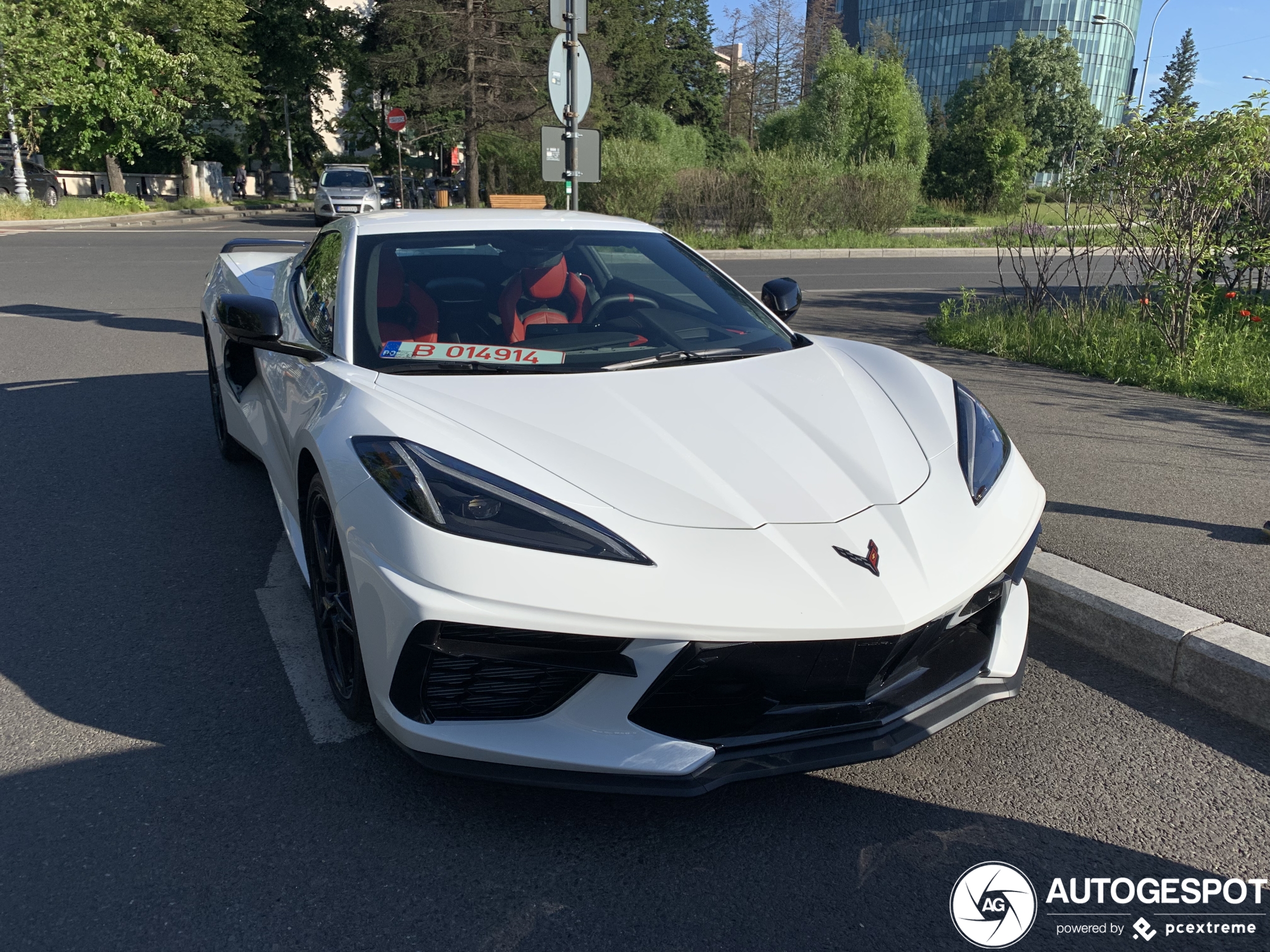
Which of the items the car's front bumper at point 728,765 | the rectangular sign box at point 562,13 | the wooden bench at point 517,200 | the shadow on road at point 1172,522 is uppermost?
the rectangular sign box at point 562,13

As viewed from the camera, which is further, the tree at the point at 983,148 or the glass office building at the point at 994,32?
the glass office building at the point at 994,32

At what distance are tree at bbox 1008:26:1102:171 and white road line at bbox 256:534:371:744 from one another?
55865mm

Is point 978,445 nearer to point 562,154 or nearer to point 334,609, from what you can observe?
point 334,609

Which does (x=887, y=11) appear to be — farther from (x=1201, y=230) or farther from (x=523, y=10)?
(x=1201, y=230)

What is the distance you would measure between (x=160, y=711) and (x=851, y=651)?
1.98 m

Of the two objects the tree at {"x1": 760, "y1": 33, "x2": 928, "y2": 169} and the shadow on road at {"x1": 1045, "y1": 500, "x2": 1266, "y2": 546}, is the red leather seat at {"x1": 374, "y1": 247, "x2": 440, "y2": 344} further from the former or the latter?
the tree at {"x1": 760, "y1": 33, "x2": 928, "y2": 169}

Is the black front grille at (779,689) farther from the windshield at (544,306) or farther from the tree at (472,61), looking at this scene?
the tree at (472,61)

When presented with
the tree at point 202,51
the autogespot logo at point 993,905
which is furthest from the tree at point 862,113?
the autogespot logo at point 993,905

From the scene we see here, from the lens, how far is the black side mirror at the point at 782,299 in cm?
411

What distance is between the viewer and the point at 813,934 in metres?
2.03

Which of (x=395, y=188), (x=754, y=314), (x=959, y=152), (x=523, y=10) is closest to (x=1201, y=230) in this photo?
(x=754, y=314)

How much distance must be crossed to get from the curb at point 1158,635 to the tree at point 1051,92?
5505cm

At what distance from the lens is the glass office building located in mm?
88312

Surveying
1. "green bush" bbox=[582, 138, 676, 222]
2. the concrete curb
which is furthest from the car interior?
the concrete curb
